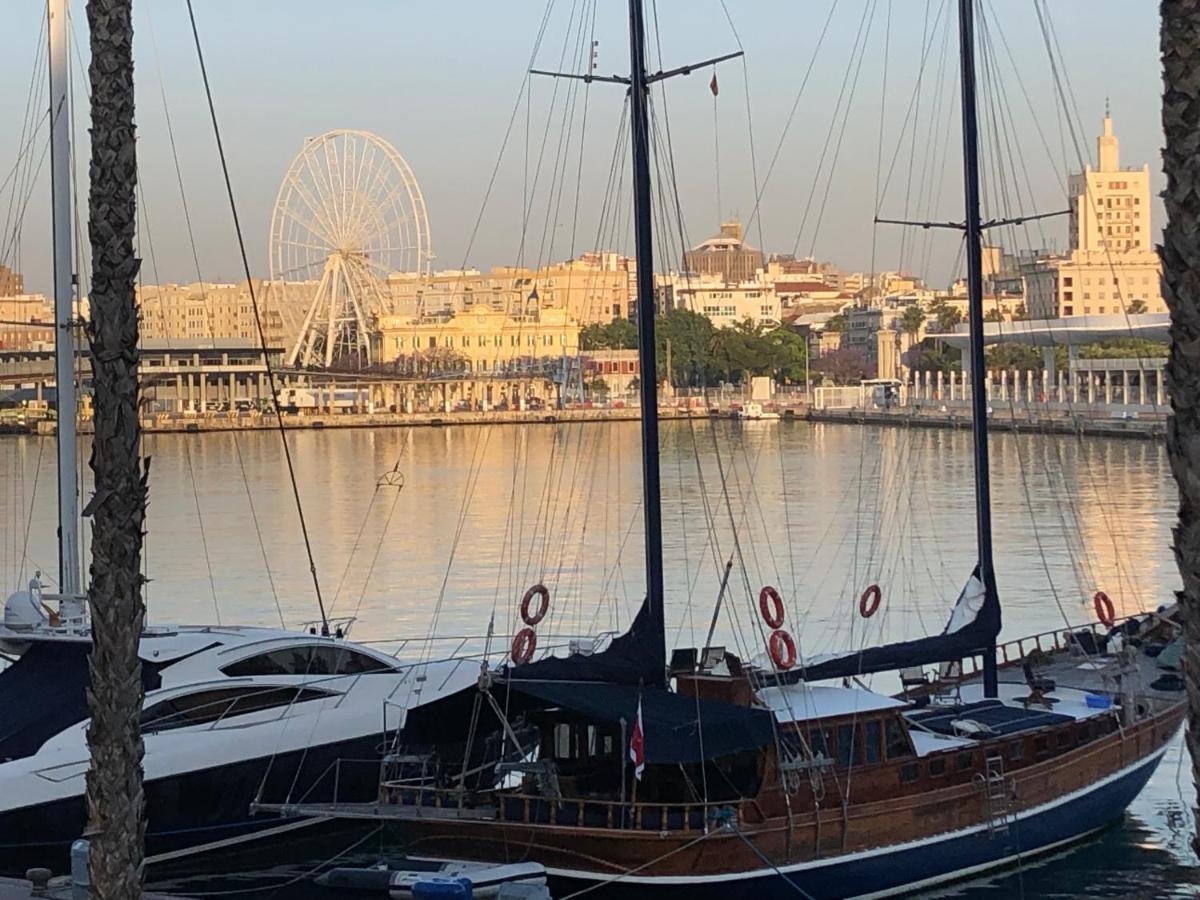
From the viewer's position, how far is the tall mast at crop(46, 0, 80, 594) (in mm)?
15516

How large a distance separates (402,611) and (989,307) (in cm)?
10302

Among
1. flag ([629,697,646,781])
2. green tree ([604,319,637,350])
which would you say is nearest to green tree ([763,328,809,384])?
green tree ([604,319,637,350])

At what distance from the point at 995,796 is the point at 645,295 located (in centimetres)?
396

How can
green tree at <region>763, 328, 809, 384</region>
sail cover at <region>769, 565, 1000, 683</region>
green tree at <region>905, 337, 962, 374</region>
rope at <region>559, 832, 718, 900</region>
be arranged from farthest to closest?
green tree at <region>763, 328, 809, 384</region>, green tree at <region>905, 337, 962, 374</region>, sail cover at <region>769, 565, 1000, 683</region>, rope at <region>559, 832, 718, 900</region>

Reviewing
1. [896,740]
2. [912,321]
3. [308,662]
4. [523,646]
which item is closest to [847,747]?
[896,740]

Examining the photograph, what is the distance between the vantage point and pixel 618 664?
11.6 meters

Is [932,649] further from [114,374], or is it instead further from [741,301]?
[741,301]

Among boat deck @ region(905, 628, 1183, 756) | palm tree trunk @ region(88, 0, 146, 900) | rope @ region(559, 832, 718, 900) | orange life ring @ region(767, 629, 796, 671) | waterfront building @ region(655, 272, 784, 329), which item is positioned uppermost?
waterfront building @ region(655, 272, 784, 329)

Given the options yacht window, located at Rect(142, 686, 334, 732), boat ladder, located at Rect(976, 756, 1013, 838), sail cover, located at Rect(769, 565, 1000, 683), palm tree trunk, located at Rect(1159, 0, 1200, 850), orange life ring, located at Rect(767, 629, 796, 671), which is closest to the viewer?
palm tree trunk, located at Rect(1159, 0, 1200, 850)

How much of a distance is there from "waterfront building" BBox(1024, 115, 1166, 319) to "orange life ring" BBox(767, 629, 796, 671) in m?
118

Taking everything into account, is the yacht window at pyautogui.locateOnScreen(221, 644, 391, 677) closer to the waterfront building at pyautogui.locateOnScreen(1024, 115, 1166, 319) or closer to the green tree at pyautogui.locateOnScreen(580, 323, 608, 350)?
the green tree at pyautogui.locateOnScreen(580, 323, 608, 350)

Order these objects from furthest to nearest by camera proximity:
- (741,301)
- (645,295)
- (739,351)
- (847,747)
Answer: (741,301)
(739,351)
(645,295)
(847,747)

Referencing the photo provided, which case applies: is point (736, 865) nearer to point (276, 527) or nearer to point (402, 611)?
point (402, 611)

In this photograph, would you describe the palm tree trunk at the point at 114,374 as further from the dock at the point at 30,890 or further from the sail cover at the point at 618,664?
the sail cover at the point at 618,664
